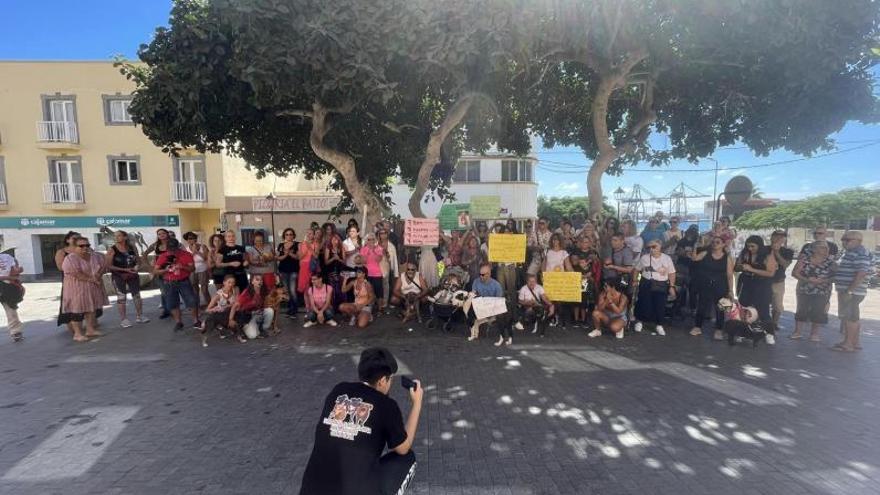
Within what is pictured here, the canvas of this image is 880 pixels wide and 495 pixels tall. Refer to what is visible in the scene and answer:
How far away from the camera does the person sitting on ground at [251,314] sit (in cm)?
696

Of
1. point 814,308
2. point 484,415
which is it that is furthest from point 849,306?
point 484,415

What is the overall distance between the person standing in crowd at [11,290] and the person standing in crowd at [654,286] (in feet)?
36.0

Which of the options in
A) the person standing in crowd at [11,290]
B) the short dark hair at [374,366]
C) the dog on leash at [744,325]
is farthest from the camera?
the person standing in crowd at [11,290]

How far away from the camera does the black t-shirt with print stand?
2.22m

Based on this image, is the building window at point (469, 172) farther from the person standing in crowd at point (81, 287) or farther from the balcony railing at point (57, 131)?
the person standing in crowd at point (81, 287)

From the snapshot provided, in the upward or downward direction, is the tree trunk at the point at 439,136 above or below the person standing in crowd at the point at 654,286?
above

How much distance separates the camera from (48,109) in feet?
64.2

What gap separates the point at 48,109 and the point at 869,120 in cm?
2950

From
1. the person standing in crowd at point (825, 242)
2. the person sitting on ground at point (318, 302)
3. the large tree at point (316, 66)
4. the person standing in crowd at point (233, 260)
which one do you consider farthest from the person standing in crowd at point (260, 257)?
the person standing in crowd at point (825, 242)

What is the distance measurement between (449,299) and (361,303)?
5.59 feet

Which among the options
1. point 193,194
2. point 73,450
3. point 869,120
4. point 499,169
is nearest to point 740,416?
point 73,450

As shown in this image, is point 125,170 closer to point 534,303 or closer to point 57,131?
point 57,131

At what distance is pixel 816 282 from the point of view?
6.45 metres

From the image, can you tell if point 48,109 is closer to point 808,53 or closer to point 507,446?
point 507,446
